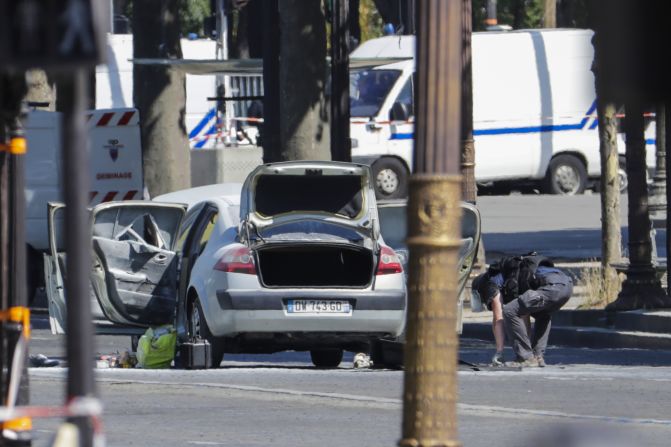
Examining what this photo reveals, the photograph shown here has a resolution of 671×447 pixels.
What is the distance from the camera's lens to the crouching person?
13648 millimetres

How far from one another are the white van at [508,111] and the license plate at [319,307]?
17.5 meters

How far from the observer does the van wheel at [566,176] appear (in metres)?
32.7

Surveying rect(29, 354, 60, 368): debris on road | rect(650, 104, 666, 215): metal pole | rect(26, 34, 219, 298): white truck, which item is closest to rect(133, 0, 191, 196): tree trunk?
rect(26, 34, 219, 298): white truck

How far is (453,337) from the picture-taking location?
5.33 metres

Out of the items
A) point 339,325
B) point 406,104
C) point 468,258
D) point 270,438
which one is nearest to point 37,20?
point 270,438

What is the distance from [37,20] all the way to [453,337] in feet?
6.53

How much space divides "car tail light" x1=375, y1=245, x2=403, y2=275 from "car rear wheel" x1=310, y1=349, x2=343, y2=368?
1.53m

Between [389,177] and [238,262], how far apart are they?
1784cm

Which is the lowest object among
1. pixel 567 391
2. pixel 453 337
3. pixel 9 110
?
pixel 567 391

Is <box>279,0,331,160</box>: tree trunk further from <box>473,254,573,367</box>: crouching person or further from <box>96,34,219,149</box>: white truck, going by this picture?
<box>96,34,219,149</box>: white truck

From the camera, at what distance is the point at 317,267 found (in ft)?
44.6

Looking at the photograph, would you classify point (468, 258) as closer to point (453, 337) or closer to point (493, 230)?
point (453, 337)

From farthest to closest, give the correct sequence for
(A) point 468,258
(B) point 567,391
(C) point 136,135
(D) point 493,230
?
(D) point 493,230 < (C) point 136,135 < (A) point 468,258 < (B) point 567,391

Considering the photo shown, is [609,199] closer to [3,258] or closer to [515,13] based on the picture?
[3,258]
